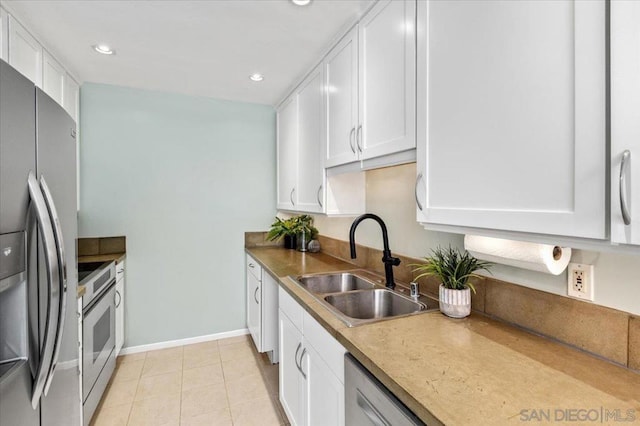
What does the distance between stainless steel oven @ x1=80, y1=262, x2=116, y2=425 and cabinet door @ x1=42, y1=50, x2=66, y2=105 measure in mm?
1212

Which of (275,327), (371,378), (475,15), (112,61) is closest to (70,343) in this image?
(371,378)

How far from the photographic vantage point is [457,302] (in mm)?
1228

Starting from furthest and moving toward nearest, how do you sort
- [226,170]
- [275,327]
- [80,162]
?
[226,170]
[80,162]
[275,327]

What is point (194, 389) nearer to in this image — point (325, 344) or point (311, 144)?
point (325, 344)

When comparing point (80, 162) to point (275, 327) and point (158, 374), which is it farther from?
point (275, 327)

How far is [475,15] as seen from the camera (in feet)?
3.15

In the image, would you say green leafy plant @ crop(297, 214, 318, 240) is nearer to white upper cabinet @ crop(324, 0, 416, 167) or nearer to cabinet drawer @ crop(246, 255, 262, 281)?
cabinet drawer @ crop(246, 255, 262, 281)

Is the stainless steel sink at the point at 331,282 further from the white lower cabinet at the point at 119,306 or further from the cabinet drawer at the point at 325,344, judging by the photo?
the white lower cabinet at the point at 119,306

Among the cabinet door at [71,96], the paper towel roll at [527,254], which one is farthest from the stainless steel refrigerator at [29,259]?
the cabinet door at [71,96]

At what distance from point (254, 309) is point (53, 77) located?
89.9 inches

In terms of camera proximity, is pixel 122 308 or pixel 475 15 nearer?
pixel 475 15

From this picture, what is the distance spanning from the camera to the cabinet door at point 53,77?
1.95m

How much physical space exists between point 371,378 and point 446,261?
1.92 feet

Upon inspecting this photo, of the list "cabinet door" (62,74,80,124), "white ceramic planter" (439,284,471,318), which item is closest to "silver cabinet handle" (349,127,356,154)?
"white ceramic planter" (439,284,471,318)
